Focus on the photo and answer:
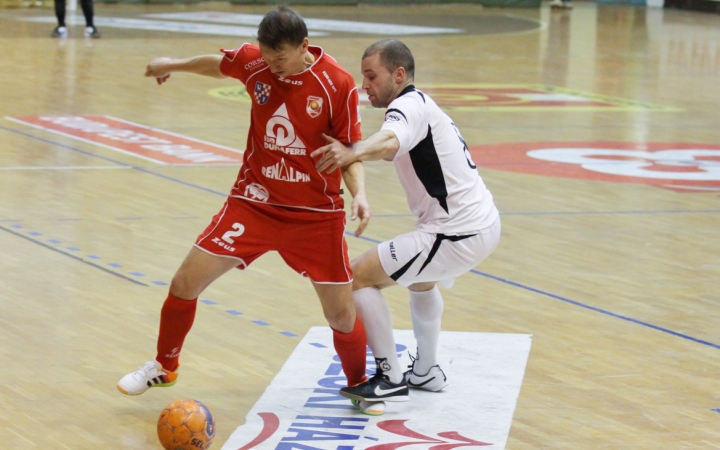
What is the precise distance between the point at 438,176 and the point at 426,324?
0.69 m

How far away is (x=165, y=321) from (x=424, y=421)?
1.11 metres

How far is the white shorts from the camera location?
182 inches

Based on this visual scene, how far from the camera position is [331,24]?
82.0ft

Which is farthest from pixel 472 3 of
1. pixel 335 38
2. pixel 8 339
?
pixel 8 339

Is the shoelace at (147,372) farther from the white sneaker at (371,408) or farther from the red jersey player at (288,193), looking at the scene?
the white sneaker at (371,408)

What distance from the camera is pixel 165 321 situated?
4559 millimetres

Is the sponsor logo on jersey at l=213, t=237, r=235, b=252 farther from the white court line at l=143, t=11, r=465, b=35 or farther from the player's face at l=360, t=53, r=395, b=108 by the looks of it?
the white court line at l=143, t=11, r=465, b=35

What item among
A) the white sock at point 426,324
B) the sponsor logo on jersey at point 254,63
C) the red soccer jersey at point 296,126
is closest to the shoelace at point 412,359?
the white sock at point 426,324

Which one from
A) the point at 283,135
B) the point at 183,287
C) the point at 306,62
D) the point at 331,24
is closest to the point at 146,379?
the point at 183,287

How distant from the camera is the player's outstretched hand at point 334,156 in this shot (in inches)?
165

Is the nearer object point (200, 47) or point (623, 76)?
point (623, 76)

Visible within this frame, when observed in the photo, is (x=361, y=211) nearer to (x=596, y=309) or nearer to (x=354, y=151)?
(x=354, y=151)

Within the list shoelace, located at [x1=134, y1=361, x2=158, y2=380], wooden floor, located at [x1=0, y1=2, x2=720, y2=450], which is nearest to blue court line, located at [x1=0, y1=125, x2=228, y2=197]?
wooden floor, located at [x1=0, y1=2, x2=720, y2=450]

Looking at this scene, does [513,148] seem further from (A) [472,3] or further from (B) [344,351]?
(A) [472,3]
